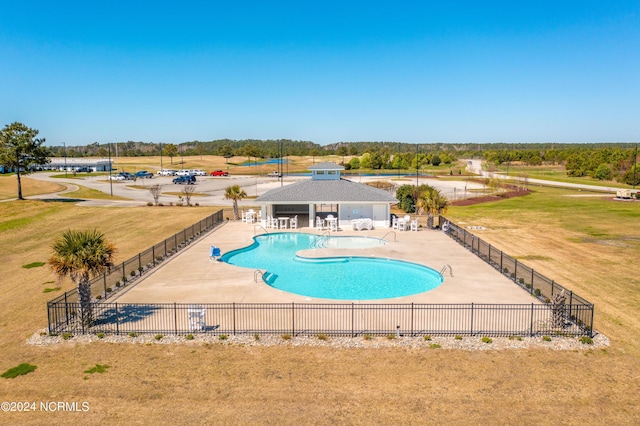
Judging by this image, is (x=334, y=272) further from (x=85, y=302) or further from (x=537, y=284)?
(x=85, y=302)

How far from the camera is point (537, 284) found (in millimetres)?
22875

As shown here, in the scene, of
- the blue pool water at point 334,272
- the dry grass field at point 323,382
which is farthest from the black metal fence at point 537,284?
the blue pool water at point 334,272

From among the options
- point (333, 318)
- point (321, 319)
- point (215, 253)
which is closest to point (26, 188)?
point (215, 253)

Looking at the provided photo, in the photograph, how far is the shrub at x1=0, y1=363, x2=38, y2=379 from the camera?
570 inches

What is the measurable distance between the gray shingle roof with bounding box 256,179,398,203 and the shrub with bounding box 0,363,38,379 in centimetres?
2488

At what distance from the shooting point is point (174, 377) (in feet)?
47.3

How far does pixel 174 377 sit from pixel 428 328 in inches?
369

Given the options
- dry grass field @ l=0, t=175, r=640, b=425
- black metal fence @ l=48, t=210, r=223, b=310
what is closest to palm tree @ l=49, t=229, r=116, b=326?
black metal fence @ l=48, t=210, r=223, b=310

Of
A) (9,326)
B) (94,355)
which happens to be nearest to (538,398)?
(94,355)

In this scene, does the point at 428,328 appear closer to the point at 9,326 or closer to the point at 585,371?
the point at 585,371

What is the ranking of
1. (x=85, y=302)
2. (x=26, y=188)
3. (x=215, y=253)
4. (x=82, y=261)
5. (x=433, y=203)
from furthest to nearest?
(x=26, y=188)
(x=433, y=203)
(x=215, y=253)
(x=85, y=302)
(x=82, y=261)

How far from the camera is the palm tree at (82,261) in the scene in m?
17.7

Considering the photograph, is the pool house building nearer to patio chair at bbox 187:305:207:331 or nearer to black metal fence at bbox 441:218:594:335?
black metal fence at bbox 441:218:594:335

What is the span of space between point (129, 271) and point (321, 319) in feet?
40.6
